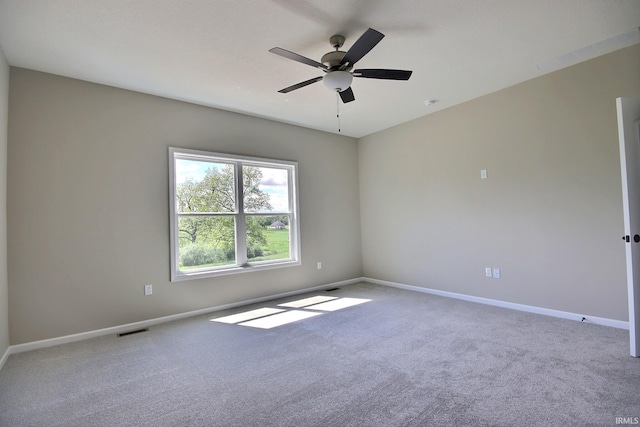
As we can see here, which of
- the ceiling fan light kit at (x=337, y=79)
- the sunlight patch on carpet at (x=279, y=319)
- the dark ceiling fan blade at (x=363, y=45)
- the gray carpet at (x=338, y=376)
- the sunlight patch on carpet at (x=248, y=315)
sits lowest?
the gray carpet at (x=338, y=376)

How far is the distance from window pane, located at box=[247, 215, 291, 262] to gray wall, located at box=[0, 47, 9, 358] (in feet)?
8.41

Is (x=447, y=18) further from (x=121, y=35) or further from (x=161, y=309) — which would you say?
(x=161, y=309)

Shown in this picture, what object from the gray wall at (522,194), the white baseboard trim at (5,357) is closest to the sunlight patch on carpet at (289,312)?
the gray wall at (522,194)

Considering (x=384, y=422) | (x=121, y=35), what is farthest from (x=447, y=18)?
(x=384, y=422)

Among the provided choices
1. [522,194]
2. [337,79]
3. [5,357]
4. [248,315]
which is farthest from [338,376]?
[522,194]

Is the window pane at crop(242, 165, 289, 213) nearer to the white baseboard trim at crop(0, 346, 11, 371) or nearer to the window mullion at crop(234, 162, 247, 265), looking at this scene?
Result: the window mullion at crop(234, 162, 247, 265)

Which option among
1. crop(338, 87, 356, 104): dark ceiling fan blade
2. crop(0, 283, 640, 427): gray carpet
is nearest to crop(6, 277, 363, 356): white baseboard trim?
crop(0, 283, 640, 427): gray carpet

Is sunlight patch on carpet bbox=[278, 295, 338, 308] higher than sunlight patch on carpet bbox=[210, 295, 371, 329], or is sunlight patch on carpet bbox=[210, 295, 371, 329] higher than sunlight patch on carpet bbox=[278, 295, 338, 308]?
sunlight patch on carpet bbox=[278, 295, 338, 308]

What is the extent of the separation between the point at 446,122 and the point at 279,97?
8.11 ft

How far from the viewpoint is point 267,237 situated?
15.9 feet

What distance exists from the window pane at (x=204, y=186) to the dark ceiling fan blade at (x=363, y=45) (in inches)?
99.1

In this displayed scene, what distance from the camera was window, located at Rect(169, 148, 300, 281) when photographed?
403 centimetres

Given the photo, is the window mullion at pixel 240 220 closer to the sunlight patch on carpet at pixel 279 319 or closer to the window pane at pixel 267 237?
the window pane at pixel 267 237

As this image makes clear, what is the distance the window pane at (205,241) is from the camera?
4.03 meters
